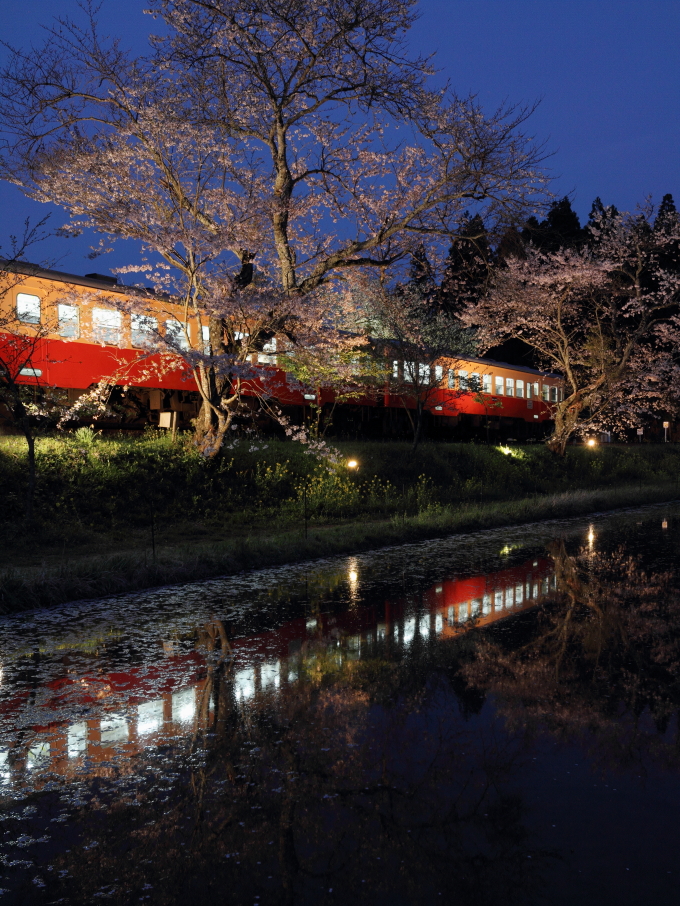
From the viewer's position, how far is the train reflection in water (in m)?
4.44

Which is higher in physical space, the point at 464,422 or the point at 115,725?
the point at 464,422

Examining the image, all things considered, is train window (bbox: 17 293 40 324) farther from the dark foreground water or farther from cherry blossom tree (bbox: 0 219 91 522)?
the dark foreground water

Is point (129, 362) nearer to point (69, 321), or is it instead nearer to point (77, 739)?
point (69, 321)

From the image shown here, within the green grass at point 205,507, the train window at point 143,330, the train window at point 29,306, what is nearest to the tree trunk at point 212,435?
the green grass at point 205,507

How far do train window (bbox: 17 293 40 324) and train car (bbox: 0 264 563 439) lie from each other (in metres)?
0.02

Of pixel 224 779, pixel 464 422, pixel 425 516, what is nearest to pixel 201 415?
pixel 425 516

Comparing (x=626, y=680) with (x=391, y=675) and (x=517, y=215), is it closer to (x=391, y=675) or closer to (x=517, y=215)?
(x=391, y=675)

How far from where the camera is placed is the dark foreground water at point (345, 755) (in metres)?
3.04

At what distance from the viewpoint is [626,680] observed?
18.4 feet

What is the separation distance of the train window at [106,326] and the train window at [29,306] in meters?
1.63

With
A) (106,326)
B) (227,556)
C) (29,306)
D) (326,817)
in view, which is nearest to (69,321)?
(106,326)

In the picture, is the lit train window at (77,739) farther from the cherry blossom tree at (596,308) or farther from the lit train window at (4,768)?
A: the cherry blossom tree at (596,308)

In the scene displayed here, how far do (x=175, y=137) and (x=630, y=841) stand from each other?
1691 centimetres

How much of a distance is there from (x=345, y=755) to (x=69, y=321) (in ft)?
55.8
